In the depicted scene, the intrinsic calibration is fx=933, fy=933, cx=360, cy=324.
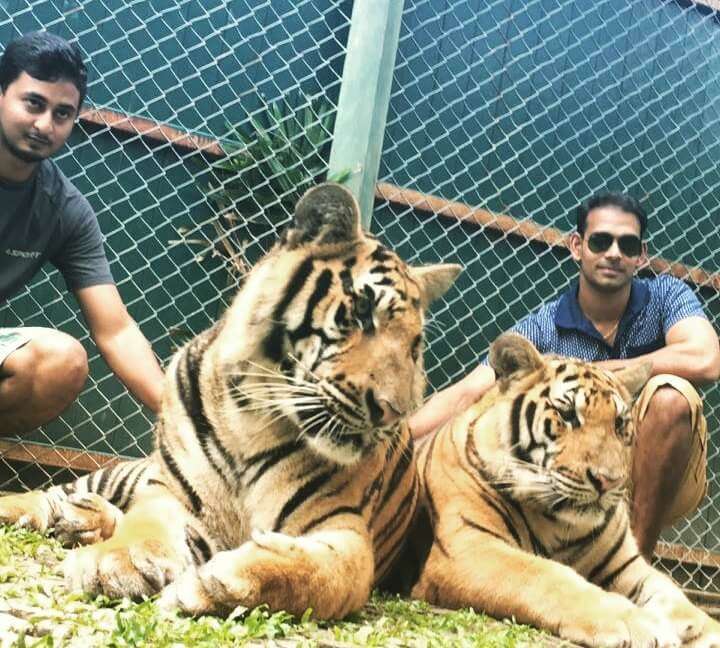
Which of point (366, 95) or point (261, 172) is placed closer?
point (366, 95)

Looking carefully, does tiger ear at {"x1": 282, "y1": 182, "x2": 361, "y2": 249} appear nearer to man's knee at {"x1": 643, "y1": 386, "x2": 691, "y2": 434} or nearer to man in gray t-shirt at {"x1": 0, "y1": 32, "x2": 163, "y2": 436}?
man in gray t-shirt at {"x1": 0, "y1": 32, "x2": 163, "y2": 436}

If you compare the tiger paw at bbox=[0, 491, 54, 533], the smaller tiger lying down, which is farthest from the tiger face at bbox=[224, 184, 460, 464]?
the tiger paw at bbox=[0, 491, 54, 533]

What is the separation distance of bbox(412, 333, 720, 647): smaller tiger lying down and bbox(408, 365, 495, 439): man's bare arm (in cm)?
53

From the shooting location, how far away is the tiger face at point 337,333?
198 cm

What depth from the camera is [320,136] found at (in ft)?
14.3

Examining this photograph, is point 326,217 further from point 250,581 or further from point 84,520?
point 84,520

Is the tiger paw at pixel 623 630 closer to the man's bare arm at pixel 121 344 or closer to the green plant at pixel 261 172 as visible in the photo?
the man's bare arm at pixel 121 344

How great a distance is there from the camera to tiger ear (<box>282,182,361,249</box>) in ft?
7.06

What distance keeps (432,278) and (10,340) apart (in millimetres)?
1598

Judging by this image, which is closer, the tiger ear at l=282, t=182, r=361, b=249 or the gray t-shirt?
the tiger ear at l=282, t=182, r=361, b=249

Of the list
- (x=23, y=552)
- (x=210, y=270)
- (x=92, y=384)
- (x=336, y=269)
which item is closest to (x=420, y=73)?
(x=210, y=270)

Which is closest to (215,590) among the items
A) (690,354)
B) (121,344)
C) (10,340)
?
(121,344)

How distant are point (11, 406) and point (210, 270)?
1432mm

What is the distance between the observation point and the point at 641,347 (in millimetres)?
3713
